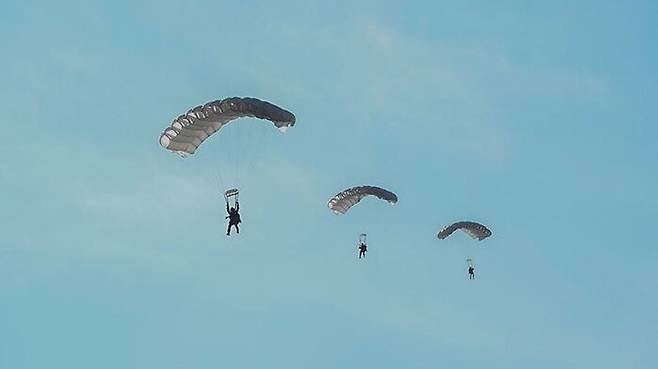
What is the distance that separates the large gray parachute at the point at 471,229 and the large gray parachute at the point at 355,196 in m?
5.26

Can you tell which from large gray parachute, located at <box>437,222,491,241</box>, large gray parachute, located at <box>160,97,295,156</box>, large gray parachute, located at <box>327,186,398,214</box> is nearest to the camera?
large gray parachute, located at <box>160,97,295,156</box>

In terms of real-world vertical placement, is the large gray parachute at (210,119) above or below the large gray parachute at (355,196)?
below

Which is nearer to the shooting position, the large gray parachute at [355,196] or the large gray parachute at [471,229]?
the large gray parachute at [355,196]

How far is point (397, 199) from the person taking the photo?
6066cm

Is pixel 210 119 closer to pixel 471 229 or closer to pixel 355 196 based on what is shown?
pixel 355 196

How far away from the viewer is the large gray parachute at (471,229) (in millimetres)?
65000

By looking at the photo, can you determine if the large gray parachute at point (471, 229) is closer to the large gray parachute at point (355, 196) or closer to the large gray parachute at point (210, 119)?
the large gray parachute at point (355, 196)

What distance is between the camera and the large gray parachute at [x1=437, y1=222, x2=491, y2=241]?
65000mm

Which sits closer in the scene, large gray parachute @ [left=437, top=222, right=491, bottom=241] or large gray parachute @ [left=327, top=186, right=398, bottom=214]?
large gray parachute @ [left=327, top=186, right=398, bottom=214]

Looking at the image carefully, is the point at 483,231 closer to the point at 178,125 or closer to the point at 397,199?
the point at 397,199

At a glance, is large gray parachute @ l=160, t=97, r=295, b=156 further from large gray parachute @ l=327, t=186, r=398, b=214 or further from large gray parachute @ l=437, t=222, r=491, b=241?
large gray parachute @ l=437, t=222, r=491, b=241

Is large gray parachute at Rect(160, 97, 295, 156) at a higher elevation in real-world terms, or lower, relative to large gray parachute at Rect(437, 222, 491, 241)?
lower

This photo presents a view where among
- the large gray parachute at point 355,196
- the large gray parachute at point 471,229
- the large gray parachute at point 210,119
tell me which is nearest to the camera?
the large gray parachute at point 210,119

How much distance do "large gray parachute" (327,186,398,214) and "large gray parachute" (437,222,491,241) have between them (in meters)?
5.26
